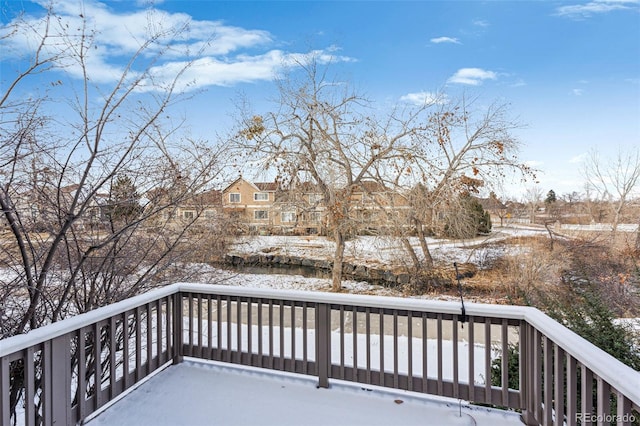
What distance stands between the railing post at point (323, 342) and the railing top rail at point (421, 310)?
0.09 m

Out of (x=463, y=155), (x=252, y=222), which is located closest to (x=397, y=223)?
(x=463, y=155)

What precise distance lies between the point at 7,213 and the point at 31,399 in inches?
48.4

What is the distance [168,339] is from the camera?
2725mm

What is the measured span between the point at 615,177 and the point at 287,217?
8234 millimetres

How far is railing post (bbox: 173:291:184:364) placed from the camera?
2.76m

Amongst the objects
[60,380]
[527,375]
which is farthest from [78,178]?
[527,375]

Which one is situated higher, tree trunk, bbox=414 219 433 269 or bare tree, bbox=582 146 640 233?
bare tree, bbox=582 146 640 233

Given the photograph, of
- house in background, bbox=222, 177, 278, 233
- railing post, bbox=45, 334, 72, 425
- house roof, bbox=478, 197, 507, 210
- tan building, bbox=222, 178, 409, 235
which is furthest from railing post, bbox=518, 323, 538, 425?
house roof, bbox=478, 197, 507, 210

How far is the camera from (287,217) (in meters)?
9.37

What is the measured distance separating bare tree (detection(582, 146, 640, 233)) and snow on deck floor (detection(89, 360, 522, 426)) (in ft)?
28.2

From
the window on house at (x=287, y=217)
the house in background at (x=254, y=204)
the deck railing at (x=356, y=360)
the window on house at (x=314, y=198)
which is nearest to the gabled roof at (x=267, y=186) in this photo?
the house in background at (x=254, y=204)

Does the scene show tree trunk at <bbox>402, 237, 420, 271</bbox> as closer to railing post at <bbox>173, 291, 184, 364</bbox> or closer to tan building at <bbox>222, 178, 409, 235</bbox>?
tan building at <bbox>222, 178, 409, 235</bbox>

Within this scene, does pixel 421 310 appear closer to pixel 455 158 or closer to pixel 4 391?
pixel 4 391

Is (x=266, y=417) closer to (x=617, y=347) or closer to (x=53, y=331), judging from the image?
(x=53, y=331)
